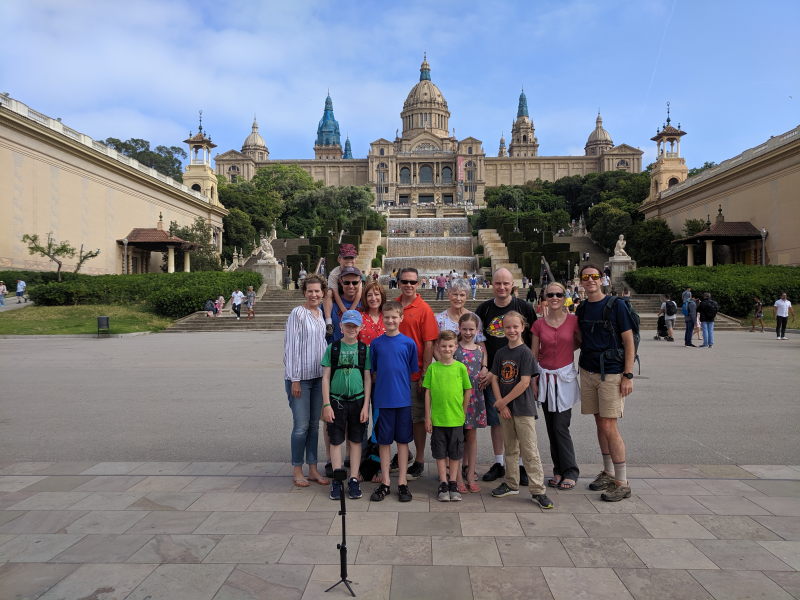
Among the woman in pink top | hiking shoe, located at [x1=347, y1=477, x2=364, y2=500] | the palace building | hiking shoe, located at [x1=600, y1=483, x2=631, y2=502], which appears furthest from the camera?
the palace building

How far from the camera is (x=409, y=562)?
11.5 ft

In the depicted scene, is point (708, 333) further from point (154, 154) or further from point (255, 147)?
point (255, 147)

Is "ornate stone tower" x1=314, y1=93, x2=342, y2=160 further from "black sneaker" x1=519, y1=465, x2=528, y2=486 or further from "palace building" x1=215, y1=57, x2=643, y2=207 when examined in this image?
"black sneaker" x1=519, y1=465, x2=528, y2=486

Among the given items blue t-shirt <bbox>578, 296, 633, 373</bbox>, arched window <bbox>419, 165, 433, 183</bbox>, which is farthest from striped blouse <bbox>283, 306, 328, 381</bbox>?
arched window <bbox>419, 165, 433, 183</bbox>

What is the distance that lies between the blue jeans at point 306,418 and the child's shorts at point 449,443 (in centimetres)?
113

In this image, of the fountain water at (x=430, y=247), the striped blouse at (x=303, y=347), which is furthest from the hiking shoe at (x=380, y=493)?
the fountain water at (x=430, y=247)

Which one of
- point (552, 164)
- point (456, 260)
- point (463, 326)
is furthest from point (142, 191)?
point (552, 164)

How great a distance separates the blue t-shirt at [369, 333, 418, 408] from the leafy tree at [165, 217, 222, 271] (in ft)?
127

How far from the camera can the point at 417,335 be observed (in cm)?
506

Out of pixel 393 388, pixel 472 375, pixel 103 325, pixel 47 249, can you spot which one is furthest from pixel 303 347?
pixel 47 249

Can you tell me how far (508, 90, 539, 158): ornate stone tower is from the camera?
12625 cm

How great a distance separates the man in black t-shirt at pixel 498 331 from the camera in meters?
5.03

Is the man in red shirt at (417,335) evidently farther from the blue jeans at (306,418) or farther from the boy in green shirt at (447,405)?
the blue jeans at (306,418)

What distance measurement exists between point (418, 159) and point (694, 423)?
346 feet
